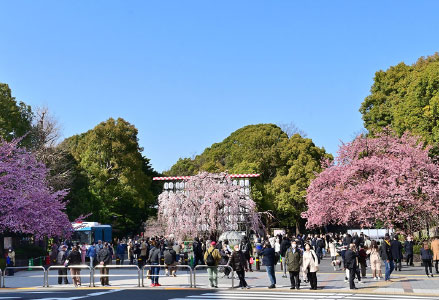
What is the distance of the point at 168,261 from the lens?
2438cm

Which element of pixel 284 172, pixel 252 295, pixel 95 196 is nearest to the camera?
pixel 252 295

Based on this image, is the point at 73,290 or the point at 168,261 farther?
the point at 168,261

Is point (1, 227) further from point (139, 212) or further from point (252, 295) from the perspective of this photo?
point (139, 212)

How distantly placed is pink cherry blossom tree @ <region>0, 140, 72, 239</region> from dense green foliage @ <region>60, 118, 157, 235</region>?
1847 centimetres

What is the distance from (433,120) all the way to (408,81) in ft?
25.3

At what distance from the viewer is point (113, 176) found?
213ft

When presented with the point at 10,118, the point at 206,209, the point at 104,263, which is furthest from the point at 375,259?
the point at 10,118

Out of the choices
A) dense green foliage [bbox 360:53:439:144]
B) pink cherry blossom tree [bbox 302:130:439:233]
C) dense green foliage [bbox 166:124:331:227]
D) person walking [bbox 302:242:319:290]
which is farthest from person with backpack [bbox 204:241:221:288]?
dense green foliage [bbox 166:124:331:227]

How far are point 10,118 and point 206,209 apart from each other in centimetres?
2113

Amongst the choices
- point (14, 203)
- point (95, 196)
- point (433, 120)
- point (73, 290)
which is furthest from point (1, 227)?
point (433, 120)

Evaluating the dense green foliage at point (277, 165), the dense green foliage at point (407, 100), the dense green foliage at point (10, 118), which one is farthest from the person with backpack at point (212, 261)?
the dense green foliage at point (277, 165)

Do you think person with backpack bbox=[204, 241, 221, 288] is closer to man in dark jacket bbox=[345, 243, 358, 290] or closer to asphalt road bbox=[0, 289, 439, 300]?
asphalt road bbox=[0, 289, 439, 300]

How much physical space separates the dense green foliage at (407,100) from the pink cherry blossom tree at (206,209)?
1428 cm

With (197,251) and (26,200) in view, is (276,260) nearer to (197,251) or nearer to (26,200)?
(197,251)
